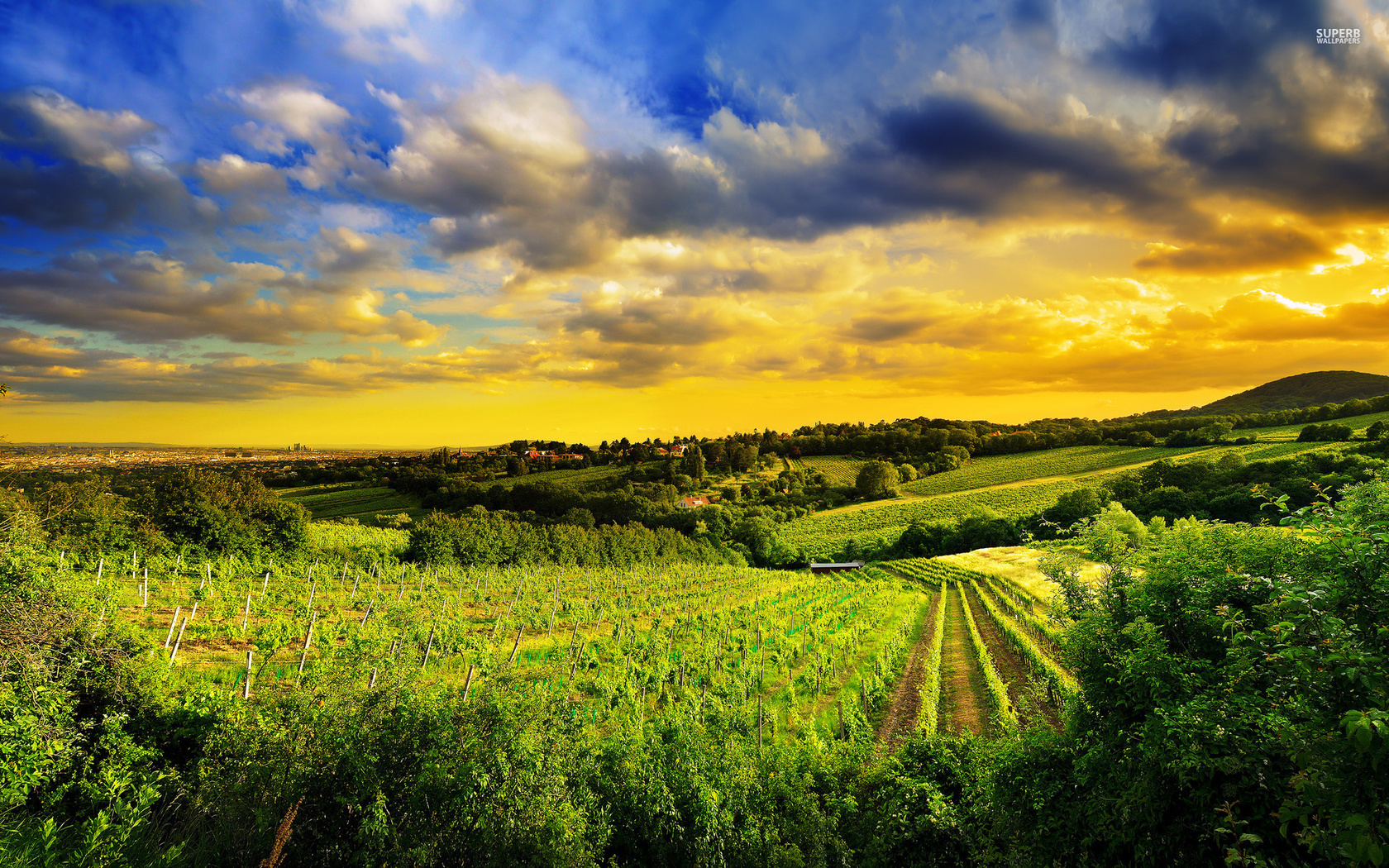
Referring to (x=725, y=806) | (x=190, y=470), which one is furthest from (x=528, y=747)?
(x=190, y=470)

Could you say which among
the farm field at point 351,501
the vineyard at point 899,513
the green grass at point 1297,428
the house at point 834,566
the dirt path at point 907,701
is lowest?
the house at point 834,566

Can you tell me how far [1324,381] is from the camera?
601 feet

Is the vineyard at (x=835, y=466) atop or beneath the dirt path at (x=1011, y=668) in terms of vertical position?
atop

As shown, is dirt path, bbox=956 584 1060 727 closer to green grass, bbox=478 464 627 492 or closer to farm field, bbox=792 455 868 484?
farm field, bbox=792 455 868 484

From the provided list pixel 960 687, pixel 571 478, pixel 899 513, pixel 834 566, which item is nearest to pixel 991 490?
pixel 899 513

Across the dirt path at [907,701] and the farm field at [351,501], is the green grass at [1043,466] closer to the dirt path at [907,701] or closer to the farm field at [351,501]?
the dirt path at [907,701]

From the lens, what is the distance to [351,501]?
81.6 meters

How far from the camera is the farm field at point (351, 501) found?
239ft

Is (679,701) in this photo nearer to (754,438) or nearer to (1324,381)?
(754,438)

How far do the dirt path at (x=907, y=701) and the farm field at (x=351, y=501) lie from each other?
2504 inches

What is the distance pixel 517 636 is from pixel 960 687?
17.2 m

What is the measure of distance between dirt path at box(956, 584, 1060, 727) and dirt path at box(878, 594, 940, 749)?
3060 mm

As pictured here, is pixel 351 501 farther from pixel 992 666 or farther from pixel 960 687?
pixel 992 666

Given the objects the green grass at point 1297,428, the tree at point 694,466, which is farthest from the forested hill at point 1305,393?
the tree at point 694,466
